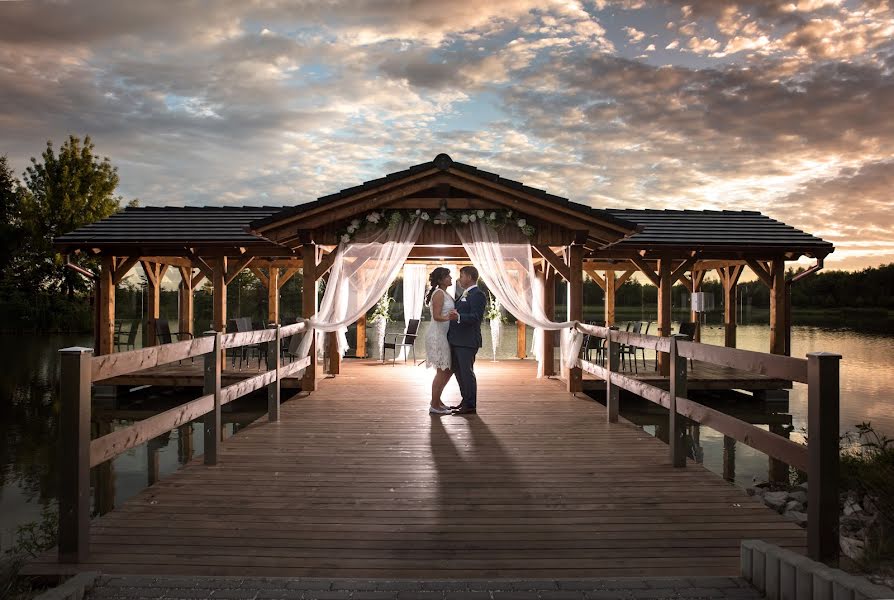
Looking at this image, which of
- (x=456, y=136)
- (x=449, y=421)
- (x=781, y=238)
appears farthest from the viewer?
(x=456, y=136)

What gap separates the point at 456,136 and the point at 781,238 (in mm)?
9099

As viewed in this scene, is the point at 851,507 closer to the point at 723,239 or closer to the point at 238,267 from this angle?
the point at 723,239

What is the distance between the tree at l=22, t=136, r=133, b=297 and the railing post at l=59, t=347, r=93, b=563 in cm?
3260

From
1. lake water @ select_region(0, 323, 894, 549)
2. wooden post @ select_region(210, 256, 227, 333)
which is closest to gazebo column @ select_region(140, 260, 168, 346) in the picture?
lake water @ select_region(0, 323, 894, 549)

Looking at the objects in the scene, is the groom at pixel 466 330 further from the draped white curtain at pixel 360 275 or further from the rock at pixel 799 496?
the rock at pixel 799 496

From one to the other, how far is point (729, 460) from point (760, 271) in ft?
20.7

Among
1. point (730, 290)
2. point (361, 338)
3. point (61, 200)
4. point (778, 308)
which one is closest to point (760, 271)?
point (778, 308)

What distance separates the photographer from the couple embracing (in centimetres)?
759

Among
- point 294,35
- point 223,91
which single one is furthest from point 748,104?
point 223,91

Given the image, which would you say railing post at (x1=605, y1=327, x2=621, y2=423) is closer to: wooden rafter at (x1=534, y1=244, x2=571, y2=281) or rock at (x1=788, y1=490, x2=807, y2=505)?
rock at (x1=788, y1=490, x2=807, y2=505)

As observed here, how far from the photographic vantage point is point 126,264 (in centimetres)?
1380

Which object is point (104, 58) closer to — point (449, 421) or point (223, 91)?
point (223, 91)

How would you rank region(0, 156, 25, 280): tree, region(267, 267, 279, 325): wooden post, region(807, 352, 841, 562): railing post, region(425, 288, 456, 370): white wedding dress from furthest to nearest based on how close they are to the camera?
region(0, 156, 25, 280): tree
region(267, 267, 279, 325): wooden post
region(425, 288, 456, 370): white wedding dress
region(807, 352, 841, 562): railing post

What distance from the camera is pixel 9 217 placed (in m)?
33.3
